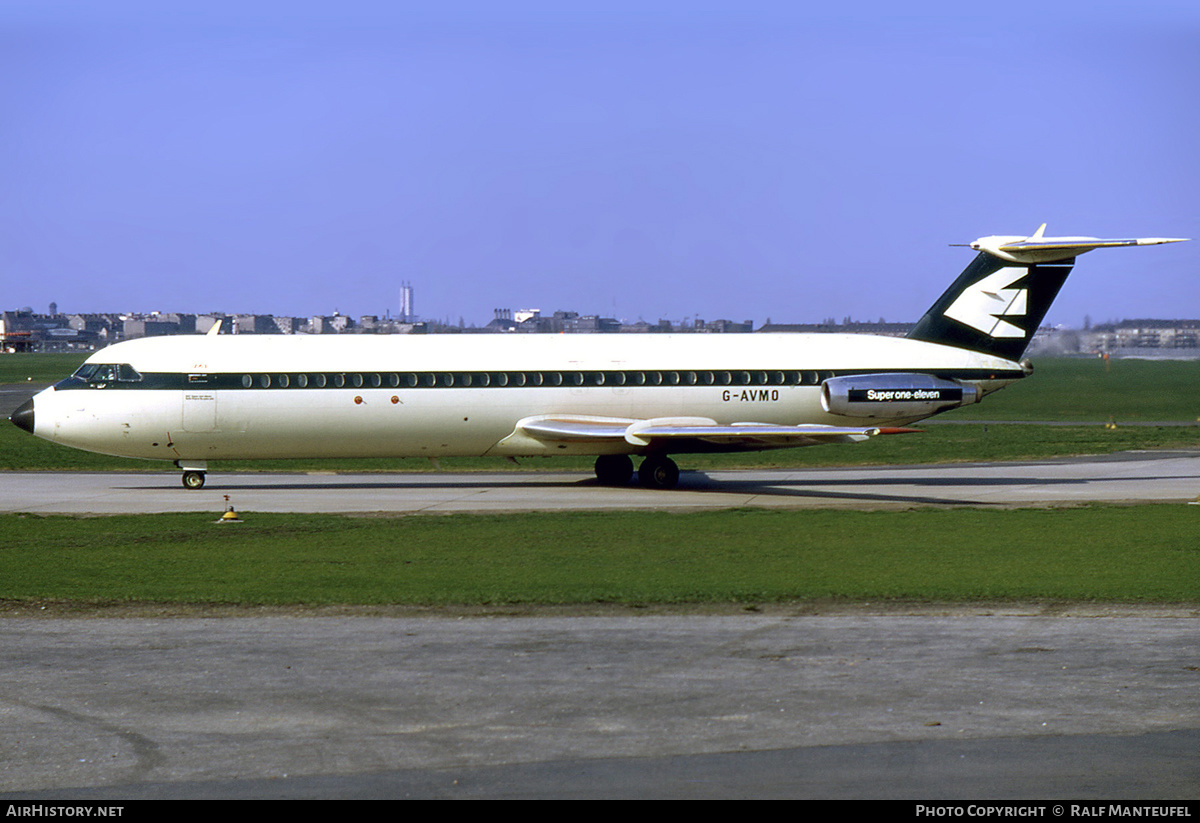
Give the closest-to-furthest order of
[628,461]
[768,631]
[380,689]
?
[380,689] < [768,631] < [628,461]

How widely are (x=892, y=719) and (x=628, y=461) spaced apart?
22738 mm

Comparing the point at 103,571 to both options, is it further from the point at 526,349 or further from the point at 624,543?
the point at 526,349

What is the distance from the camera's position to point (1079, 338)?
2355 inches

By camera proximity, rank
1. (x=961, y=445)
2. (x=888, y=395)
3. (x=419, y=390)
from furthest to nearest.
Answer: (x=961, y=445) < (x=888, y=395) < (x=419, y=390)

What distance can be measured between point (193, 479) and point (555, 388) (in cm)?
917

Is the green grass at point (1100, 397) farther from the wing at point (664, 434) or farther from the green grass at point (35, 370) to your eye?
the green grass at point (35, 370)

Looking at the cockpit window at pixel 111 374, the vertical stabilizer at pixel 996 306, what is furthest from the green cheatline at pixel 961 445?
the cockpit window at pixel 111 374

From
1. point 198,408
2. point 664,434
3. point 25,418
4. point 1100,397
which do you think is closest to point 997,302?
point 664,434

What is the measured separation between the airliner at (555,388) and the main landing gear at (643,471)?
4cm

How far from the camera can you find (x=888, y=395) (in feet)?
103

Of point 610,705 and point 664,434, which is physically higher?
point 664,434

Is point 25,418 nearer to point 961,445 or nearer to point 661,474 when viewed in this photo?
point 661,474

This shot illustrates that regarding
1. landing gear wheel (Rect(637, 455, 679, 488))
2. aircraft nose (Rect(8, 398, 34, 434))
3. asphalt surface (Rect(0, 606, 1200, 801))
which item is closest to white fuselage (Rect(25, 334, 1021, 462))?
aircraft nose (Rect(8, 398, 34, 434))
